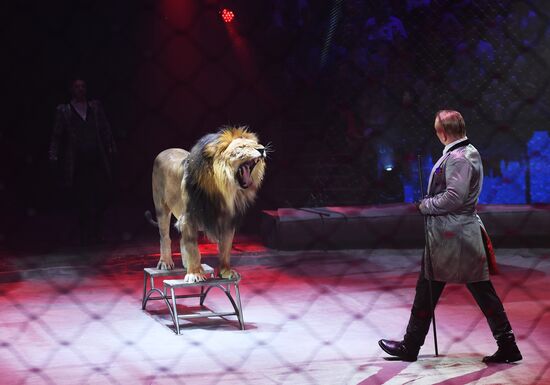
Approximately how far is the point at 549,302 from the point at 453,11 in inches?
111

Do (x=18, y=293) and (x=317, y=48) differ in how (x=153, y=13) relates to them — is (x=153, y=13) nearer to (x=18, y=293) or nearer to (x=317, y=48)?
(x=317, y=48)

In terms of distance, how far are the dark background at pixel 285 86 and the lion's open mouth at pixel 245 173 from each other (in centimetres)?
308

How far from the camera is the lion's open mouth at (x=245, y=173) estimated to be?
3.39m

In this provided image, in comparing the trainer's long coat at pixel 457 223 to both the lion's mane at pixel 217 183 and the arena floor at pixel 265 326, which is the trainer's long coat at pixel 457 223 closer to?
the arena floor at pixel 265 326

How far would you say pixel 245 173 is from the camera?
134 inches

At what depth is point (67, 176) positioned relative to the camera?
5680 mm

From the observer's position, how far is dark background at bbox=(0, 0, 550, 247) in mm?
6164

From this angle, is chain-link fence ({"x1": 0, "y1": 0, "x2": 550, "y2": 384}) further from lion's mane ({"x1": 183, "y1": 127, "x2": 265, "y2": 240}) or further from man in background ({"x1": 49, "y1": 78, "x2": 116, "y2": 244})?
lion's mane ({"x1": 183, "y1": 127, "x2": 265, "y2": 240})

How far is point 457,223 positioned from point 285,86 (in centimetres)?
420

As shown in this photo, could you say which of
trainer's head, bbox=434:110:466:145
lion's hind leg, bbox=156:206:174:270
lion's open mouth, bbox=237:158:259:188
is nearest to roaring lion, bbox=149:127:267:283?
lion's open mouth, bbox=237:158:259:188

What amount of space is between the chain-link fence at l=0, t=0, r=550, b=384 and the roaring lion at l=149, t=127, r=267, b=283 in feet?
1.19

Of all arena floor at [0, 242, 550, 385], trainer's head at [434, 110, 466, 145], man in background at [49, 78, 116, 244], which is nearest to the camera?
arena floor at [0, 242, 550, 385]

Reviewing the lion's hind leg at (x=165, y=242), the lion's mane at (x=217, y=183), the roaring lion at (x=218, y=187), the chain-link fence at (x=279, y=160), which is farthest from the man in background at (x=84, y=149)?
the lion's mane at (x=217, y=183)

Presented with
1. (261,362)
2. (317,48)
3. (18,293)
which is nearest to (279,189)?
(317,48)
